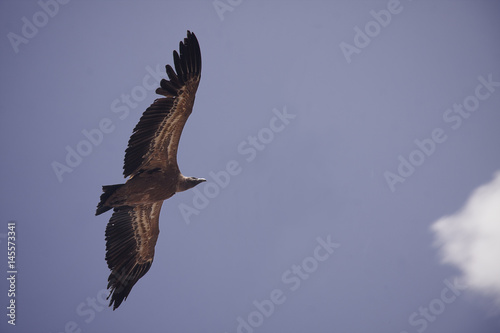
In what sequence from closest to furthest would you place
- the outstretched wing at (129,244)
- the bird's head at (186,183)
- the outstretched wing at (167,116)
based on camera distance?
the outstretched wing at (167,116) < the outstretched wing at (129,244) < the bird's head at (186,183)

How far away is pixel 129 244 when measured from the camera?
41.0 ft

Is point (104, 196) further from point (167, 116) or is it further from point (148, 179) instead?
point (167, 116)

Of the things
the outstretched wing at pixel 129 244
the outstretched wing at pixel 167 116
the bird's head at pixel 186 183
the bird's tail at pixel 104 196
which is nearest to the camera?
the outstretched wing at pixel 167 116

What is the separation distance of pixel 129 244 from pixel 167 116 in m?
4.08

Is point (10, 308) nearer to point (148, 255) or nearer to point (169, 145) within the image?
point (148, 255)

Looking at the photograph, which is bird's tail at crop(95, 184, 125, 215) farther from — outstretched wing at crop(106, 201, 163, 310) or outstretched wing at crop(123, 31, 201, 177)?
outstretched wing at crop(106, 201, 163, 310)

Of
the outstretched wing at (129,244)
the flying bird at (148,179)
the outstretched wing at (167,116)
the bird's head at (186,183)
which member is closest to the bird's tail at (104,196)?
the flying bird at (148,179)

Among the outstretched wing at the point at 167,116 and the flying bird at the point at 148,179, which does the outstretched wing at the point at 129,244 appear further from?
the outstretched wing at the point at 167,116

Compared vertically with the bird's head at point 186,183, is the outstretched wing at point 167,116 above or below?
above

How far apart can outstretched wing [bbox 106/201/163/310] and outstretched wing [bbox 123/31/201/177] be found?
1.86 m

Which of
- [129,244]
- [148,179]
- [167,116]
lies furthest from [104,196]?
[167,116]

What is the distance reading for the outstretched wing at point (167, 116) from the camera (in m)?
10.7

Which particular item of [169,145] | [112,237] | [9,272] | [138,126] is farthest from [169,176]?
[9,272]

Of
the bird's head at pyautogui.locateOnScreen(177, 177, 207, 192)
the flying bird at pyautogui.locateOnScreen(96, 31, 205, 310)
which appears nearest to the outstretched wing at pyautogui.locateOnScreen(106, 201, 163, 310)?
the flying bird at pyautogui.locateOnScreen(96, 31, 205, 310)
